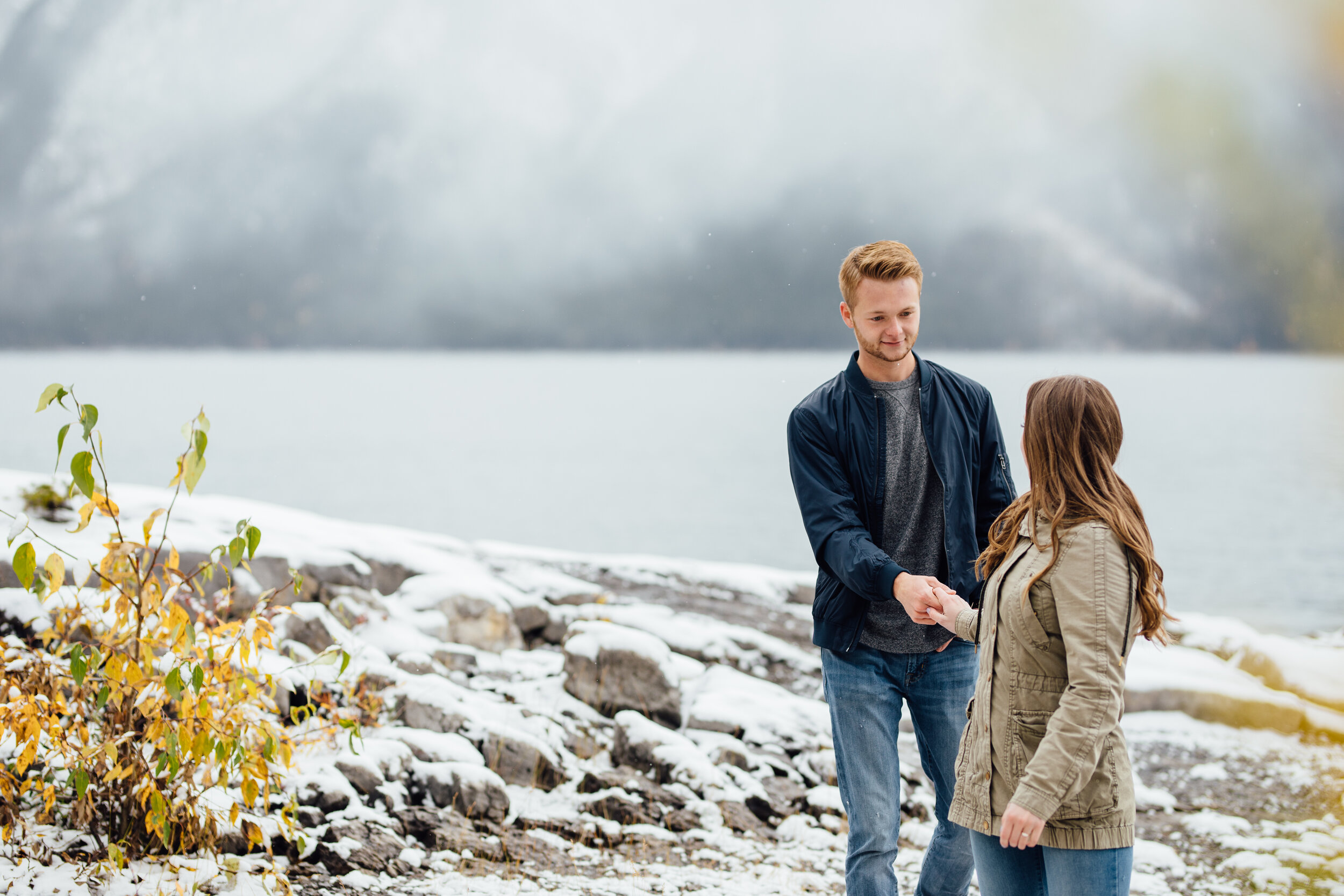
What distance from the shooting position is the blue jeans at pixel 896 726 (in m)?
2.24

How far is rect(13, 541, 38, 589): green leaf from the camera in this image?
2.16 m

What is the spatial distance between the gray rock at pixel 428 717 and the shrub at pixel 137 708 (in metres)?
1.12

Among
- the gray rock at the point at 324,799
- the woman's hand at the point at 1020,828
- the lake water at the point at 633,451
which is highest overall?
the lake water at the point at 633,451

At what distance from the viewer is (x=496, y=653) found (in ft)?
16.9

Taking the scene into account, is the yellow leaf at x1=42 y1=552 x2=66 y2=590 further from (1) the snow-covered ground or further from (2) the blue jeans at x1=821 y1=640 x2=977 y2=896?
(2) the blue jeans at x1=821 y1=640 x2=977 y2=896

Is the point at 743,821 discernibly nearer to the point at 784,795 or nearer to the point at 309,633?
the point at 784,795

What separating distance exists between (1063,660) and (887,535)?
72cm

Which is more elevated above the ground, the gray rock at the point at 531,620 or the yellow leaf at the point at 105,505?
the yellow leaf at the point at 105,505

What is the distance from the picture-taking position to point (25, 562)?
7.20 ft

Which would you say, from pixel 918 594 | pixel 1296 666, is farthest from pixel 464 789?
pixel 1296 666

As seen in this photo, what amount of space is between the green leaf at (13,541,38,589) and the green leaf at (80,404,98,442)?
0.86ft

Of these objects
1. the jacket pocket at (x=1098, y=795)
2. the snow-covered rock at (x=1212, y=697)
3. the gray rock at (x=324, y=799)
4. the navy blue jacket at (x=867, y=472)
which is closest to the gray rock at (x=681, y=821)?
Answer: the gray rock at (x=324, y=799)

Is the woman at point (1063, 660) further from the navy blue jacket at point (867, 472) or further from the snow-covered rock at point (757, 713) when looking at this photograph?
the snow-covered rock at point (757, 713)

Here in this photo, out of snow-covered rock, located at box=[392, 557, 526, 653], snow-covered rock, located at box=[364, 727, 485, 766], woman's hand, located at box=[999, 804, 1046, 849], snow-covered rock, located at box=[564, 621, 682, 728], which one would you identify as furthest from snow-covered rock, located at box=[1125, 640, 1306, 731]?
woman's hand, located at box=[999, 804, 1046, 849]
